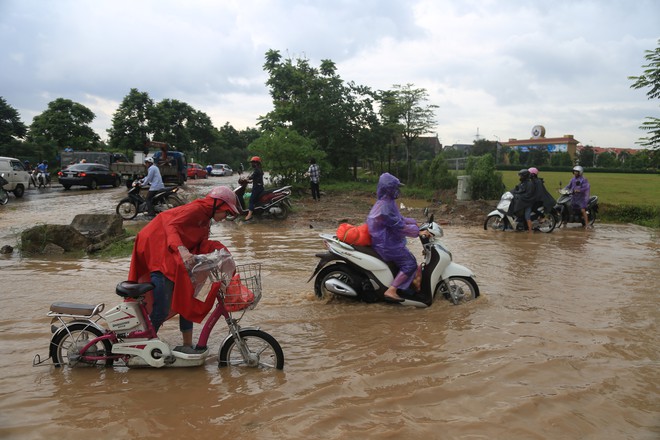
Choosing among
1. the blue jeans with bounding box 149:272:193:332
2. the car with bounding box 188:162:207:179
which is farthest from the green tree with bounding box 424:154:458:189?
the car with bounding box 188:162:207:179

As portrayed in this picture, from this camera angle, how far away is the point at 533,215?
41.1 ft

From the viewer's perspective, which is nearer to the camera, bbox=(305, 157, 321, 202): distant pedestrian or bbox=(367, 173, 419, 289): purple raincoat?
bbox=(367, 173, 419, 289): purple raincoat

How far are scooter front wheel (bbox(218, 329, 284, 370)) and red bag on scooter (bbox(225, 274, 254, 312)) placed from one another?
0.93ft

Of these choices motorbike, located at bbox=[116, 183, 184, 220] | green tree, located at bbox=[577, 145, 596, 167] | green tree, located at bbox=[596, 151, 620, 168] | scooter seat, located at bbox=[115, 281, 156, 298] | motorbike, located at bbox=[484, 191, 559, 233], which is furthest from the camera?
green tree, located at bbox=[577, 145, 596, 167]

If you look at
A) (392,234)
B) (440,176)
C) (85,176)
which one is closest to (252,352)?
(392,234)

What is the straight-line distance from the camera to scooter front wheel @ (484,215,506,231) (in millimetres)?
12844

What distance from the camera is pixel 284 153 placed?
68.0 ft

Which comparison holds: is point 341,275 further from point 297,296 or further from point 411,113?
point 411,113

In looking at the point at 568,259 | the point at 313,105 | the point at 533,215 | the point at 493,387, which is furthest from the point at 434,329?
the point at 313,105

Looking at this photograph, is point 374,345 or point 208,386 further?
point 374,345

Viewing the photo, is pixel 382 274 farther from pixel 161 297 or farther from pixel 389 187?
pixel 161 297

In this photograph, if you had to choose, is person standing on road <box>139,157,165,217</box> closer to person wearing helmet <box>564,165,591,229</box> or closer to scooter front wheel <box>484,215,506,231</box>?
scooter front wheel <box>484,215,506,231</box>

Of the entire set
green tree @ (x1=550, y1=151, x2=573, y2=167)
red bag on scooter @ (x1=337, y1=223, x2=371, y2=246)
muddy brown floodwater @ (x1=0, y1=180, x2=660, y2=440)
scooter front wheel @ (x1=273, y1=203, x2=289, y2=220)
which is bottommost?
muddy brown floodwater @ (x1=0, y1=180, x2=660, y2=440)

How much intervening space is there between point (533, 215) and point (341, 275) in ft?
27.2
